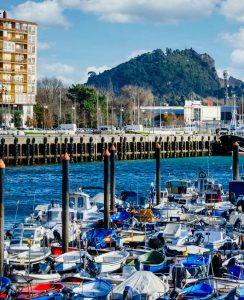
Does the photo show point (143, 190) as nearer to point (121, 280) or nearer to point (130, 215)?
point (130, 215)

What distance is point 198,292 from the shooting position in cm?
3002

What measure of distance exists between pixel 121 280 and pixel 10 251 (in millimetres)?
7325

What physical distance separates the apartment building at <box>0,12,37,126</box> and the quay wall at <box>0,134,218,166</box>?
Result: 25.0m

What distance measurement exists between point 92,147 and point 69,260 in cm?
8109

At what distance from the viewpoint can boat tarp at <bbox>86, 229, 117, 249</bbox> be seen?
41656mm

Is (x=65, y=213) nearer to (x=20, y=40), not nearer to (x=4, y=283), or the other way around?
(x=4, y=283)

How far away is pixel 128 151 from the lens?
124812mm

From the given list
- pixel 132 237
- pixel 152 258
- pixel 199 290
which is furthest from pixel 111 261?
pixel 132 237

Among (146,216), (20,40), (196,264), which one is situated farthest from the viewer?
(20,40)

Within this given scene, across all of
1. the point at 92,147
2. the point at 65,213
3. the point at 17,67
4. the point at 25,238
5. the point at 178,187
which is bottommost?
the point at 25,238

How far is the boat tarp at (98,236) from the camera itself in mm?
41656

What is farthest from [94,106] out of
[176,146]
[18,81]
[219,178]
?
[219,178]

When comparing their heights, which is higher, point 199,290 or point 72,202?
point 72,202

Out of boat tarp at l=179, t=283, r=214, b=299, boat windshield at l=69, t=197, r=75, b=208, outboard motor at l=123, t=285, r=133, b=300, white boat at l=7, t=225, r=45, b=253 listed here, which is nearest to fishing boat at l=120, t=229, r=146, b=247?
white boat at l=7, t=225, r=45, b=253
